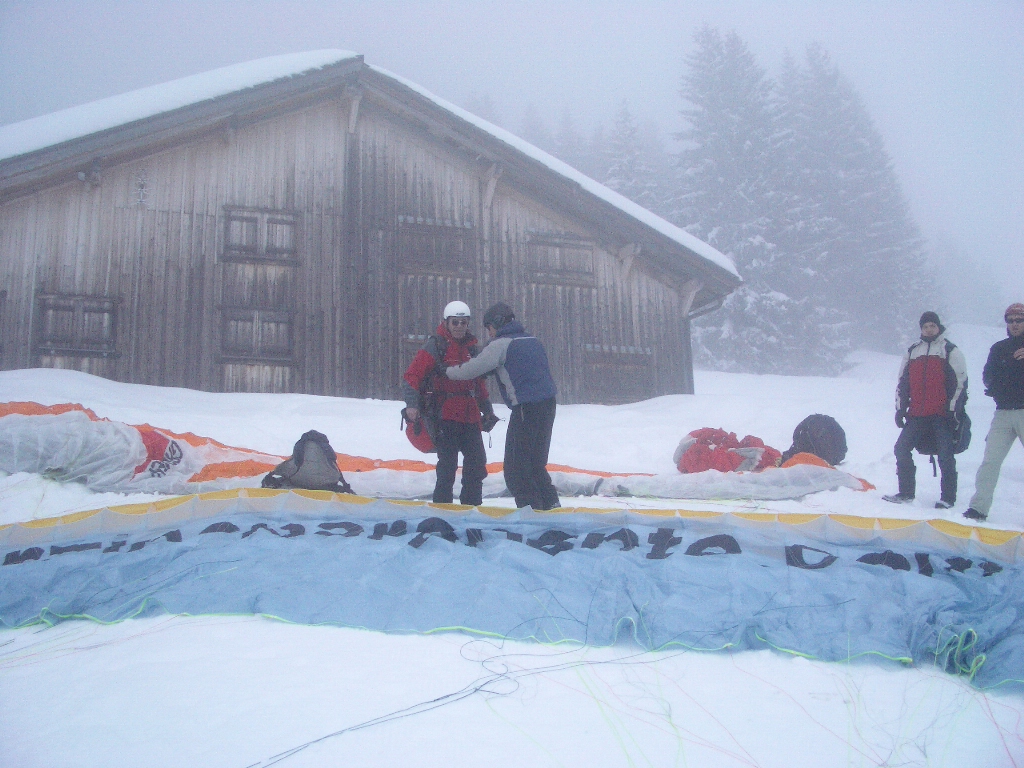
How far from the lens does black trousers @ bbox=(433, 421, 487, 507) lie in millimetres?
5121

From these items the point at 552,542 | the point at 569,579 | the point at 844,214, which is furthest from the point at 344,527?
the point at 844,214

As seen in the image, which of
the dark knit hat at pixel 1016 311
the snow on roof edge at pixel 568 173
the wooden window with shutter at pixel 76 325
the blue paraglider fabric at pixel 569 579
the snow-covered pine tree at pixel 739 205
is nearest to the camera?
the blue paraglider fabric at pixel 569 579

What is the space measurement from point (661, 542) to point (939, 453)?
13.2 ft

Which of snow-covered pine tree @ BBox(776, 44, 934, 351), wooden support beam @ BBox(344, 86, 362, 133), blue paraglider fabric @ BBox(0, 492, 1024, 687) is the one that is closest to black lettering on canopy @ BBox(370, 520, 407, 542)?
blue paraglider fabric @ BBox(0, 492, 1024, 687)

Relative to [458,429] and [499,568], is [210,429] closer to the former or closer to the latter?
[458,429]

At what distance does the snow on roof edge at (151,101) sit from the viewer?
9.37 m

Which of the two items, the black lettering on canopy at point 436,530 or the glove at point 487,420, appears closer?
the black lettering on canopy at point 436,530

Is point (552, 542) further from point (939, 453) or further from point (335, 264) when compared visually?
point (335, 264)

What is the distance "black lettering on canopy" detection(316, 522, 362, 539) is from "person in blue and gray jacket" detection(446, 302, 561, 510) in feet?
4.37

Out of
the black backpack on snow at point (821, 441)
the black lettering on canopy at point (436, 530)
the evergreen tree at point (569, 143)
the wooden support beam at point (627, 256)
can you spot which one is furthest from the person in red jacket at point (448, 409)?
the evergreen tree at point (569, 143)

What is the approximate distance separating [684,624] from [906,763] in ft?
3.02

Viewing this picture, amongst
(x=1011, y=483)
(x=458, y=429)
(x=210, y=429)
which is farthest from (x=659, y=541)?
(x=210, y=429)

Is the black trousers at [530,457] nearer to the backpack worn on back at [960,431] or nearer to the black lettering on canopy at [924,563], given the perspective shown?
the black lettering on canopy at [924,563]

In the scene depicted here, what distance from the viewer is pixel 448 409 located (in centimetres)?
509
